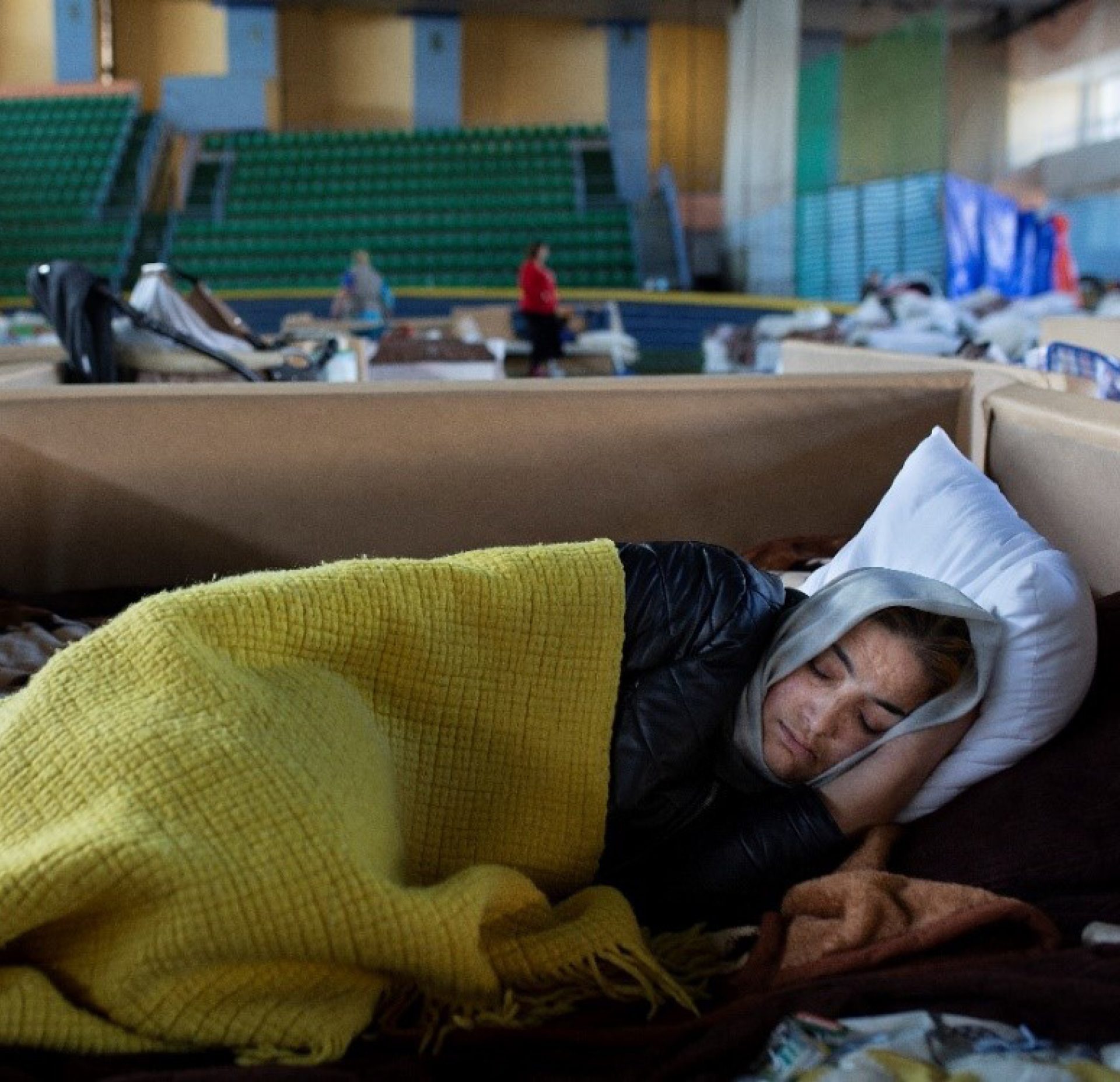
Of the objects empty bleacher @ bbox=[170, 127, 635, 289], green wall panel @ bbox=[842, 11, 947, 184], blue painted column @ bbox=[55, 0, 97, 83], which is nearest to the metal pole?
blue painted column @ bbox=[55, 0, 97, 83]

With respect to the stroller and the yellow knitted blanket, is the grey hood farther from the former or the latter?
the stroller

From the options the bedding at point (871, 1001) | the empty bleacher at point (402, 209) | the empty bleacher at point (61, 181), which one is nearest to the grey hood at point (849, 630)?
the bedding at point (871, 1001)

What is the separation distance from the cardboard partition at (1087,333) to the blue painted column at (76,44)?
523 inches

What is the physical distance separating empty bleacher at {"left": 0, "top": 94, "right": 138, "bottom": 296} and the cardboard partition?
9.77 metres

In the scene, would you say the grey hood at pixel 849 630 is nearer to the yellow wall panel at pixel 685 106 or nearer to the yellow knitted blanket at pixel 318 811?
the yellow knitted blanket at pixel 318 811

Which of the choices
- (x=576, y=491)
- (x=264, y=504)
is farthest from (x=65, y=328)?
(x=576, y=491)

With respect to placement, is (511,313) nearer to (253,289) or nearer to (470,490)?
(253,289)

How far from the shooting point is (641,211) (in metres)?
13.4

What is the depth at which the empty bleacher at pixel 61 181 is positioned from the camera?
482 inches

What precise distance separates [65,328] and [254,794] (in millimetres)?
2835

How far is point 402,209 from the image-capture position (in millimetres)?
12961

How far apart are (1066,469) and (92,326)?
2.58m

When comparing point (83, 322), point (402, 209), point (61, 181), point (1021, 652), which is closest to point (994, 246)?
point (402, 209)

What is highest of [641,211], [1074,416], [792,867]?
[641,211]
